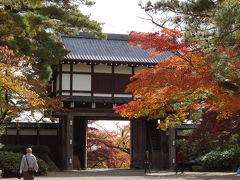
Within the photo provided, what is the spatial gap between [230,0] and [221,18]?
828 mm

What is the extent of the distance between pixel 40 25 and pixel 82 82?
33.3 ft

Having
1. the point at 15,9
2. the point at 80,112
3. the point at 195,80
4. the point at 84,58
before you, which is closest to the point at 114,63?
the point at 84,58

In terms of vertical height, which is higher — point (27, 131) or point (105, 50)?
point (105, 50)

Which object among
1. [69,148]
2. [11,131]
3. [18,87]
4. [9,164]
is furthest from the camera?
[11,131]

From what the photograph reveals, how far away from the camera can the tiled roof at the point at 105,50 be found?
27.0 m

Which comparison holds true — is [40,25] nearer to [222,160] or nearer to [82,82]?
[82,82]

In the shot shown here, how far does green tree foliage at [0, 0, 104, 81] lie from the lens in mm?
16484

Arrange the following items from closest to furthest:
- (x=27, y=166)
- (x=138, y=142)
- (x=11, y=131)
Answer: (x=27, y=166), (x=11, y=131), (x=138, y=142)

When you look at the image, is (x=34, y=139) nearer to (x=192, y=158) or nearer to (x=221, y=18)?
(x=192, y=158)

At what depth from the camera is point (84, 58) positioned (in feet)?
86.6

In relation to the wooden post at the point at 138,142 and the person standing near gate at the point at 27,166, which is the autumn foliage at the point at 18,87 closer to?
the person standing near gate at the point at 27,166

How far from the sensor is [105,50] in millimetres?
28734

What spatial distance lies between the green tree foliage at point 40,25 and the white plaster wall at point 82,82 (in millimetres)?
6618

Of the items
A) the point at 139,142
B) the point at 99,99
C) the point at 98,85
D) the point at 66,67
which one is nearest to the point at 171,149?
the point at 139,142
